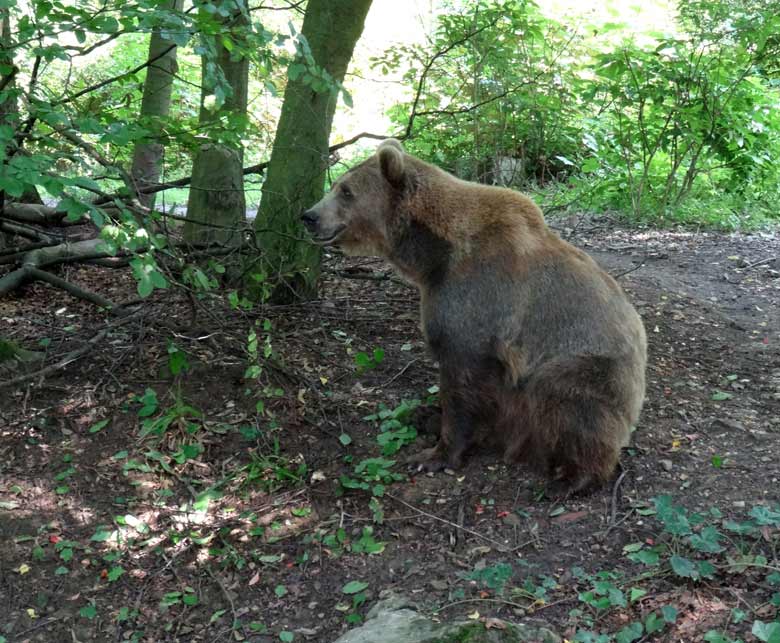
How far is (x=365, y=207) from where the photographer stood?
5.70m

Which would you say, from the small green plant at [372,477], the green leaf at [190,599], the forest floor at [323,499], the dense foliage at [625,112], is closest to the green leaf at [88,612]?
the forest floor at [323,499]

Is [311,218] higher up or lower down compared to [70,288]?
higher up

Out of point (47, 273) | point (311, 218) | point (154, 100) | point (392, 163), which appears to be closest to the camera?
point (392, 163)

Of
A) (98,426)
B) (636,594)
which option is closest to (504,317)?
(636,594)

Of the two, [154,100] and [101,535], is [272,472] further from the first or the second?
[154,100]

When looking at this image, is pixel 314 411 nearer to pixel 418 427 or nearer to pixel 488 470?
pixel 418 427

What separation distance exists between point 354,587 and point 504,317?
2.03 meters

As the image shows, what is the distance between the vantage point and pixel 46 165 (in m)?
3.93

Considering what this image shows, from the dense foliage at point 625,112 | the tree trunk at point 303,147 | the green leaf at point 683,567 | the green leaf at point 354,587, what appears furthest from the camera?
the dense foliage at point 625,112

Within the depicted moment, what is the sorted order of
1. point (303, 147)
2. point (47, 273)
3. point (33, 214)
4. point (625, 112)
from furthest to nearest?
point (625, 112) → point (33, 214) → point (47, 273) → point (303, 147)

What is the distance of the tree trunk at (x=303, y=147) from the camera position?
6590 millimetres

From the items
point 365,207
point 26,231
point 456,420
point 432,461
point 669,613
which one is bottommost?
point 432,461

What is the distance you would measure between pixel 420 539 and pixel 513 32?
615 centimetres

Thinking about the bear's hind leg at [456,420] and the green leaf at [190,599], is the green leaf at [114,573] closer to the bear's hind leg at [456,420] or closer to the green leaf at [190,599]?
the green leaf at [190,599]
